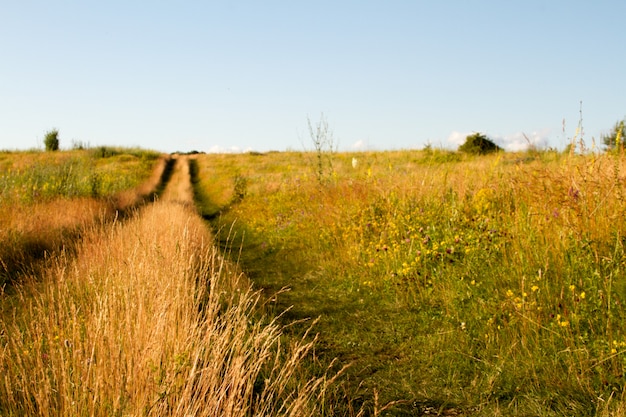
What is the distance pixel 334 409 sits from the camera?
329 cm

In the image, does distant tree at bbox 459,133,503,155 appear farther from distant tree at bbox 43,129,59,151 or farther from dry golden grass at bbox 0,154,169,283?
distant tree at bbox 43,129,59,151

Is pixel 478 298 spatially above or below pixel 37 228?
below

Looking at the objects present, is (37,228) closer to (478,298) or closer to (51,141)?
(478,298)

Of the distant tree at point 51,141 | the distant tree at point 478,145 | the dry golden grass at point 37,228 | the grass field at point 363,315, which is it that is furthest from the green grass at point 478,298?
the distant tree at point 51,141

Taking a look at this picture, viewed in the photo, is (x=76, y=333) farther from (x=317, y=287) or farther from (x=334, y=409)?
(x=317, y=287)

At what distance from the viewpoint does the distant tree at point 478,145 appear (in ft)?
74.0

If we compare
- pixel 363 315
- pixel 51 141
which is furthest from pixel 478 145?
pixel 51 141

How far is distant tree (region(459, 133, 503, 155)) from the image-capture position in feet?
74.0

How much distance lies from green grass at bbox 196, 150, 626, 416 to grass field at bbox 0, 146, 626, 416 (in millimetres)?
23

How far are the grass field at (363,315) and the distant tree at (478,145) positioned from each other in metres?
14.7

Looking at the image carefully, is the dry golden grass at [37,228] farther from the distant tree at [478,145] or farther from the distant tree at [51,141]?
the distant tree at [51,141]

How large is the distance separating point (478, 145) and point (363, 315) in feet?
62.7

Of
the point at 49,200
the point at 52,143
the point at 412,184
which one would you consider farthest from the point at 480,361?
the point at 52,143

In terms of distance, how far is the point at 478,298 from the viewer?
466cm
